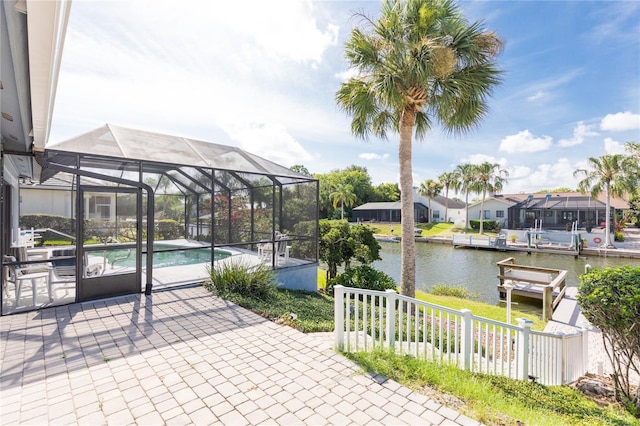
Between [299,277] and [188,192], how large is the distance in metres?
5.08

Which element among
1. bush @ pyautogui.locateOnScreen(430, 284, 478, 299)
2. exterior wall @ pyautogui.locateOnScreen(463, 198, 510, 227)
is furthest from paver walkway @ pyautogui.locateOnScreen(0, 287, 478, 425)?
exterior wall @ pyautogui.locateOnScreen(463, 198, 510, 227)

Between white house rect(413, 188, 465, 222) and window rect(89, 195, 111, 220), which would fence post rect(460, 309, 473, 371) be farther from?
white house rect(413, 188, 465, 222)

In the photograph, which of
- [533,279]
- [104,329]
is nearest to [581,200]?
[533,279]

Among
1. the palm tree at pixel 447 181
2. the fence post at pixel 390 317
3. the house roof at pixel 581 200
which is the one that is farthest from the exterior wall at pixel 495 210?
the fence post at pixel 390 317

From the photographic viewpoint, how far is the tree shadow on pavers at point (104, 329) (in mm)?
3234

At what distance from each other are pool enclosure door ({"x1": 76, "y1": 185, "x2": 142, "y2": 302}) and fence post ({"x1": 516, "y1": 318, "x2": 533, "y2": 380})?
6.59m

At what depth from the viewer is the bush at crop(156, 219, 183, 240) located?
31.1 ft

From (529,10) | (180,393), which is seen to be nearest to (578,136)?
(529,10)

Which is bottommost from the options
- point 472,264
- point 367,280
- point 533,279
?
point 472,264

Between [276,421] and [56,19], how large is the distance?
10.2ft

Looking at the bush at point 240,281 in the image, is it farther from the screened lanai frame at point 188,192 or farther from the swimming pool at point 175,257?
the swimming pool at point 175,257

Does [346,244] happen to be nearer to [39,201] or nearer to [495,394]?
[495,394]

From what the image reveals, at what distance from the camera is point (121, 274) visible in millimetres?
5625

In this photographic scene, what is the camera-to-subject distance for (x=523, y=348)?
13.7 feet
